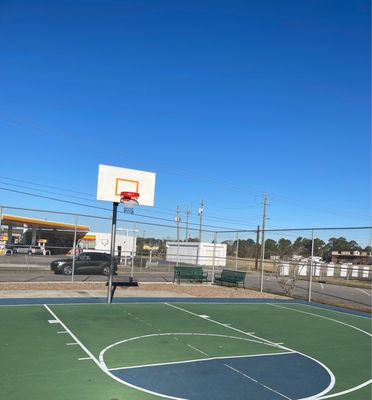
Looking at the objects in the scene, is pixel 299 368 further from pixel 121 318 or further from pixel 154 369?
pixel 121 318

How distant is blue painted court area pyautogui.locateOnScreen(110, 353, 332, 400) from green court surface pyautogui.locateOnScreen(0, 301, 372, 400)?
1 cm

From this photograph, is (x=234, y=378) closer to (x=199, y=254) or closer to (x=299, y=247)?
(x=299, y=247)

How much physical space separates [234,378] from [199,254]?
91.5ft

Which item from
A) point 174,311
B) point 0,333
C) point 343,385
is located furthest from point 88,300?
point 343,385

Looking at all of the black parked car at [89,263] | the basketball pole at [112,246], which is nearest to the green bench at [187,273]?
the black parked car at [89,263]

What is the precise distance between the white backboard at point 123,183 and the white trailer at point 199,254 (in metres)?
8.73

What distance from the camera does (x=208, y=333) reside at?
9.57m

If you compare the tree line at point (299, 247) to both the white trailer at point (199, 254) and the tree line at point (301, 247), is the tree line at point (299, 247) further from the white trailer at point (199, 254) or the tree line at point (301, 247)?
the white trailer at point (199, 254)

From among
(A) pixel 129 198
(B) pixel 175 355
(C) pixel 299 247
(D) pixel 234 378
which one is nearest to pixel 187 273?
(C) pixel 299 247

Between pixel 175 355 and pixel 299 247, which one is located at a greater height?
pixel 299 247

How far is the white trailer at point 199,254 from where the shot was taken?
26.0 metres

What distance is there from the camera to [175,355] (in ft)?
24.7

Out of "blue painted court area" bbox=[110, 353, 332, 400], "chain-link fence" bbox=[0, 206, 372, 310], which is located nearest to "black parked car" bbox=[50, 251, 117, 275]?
"chain-link fence" bbox=[0, 206, 372, 310]

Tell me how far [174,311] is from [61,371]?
21.1 ft
